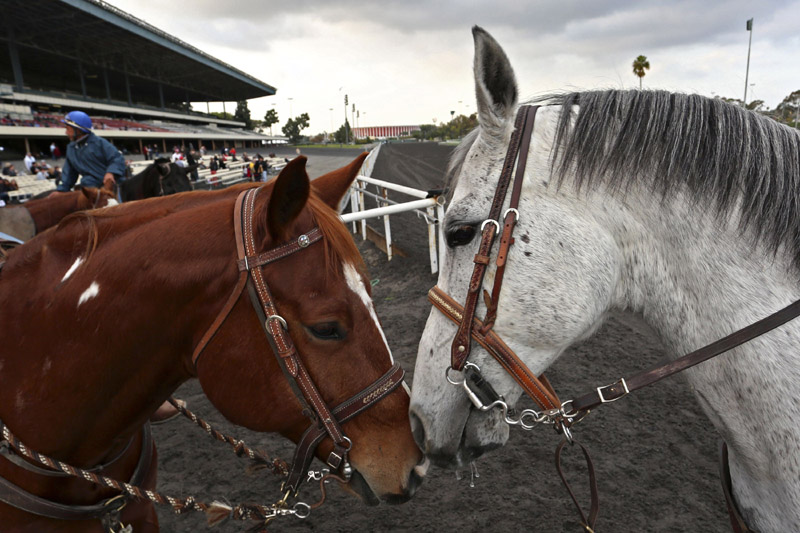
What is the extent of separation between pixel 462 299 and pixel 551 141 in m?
0.66

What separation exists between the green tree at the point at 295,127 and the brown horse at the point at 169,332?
358ft

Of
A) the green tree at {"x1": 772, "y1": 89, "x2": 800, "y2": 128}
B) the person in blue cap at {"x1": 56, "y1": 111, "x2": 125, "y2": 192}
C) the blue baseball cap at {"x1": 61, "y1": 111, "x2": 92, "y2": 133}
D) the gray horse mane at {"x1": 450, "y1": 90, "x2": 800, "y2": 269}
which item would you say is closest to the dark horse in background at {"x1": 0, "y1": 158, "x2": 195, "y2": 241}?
the person in blue cap at {"x1": 56, "y1": 111, "x2": 125, "y2": 192}

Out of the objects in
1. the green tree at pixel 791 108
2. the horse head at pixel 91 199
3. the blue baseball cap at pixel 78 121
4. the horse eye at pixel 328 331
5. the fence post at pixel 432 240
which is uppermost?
Result: the blue baseball cap at pixel 78 121

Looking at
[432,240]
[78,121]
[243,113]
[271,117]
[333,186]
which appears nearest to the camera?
Result: [333,186]

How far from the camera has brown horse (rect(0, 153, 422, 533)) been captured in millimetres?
1517

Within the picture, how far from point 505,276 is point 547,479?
2309 millimetres

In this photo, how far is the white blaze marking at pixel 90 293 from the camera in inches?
59.6

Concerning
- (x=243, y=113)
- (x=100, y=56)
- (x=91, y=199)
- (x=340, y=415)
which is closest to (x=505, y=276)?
(x=340, y=415)

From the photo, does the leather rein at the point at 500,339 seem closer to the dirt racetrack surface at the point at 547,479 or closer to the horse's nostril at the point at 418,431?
the horse's nostril at the point at 418,431

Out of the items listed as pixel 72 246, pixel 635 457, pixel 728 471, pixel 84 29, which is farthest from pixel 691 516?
pixel 84 29

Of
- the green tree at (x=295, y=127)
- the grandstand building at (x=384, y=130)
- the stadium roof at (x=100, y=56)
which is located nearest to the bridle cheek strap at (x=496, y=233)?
the stadium roof at (x=100, y=56)

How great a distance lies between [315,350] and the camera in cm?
156

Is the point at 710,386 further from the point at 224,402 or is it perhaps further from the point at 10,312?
the point at 10,312

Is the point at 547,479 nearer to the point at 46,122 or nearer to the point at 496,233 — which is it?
the point at 496,233
